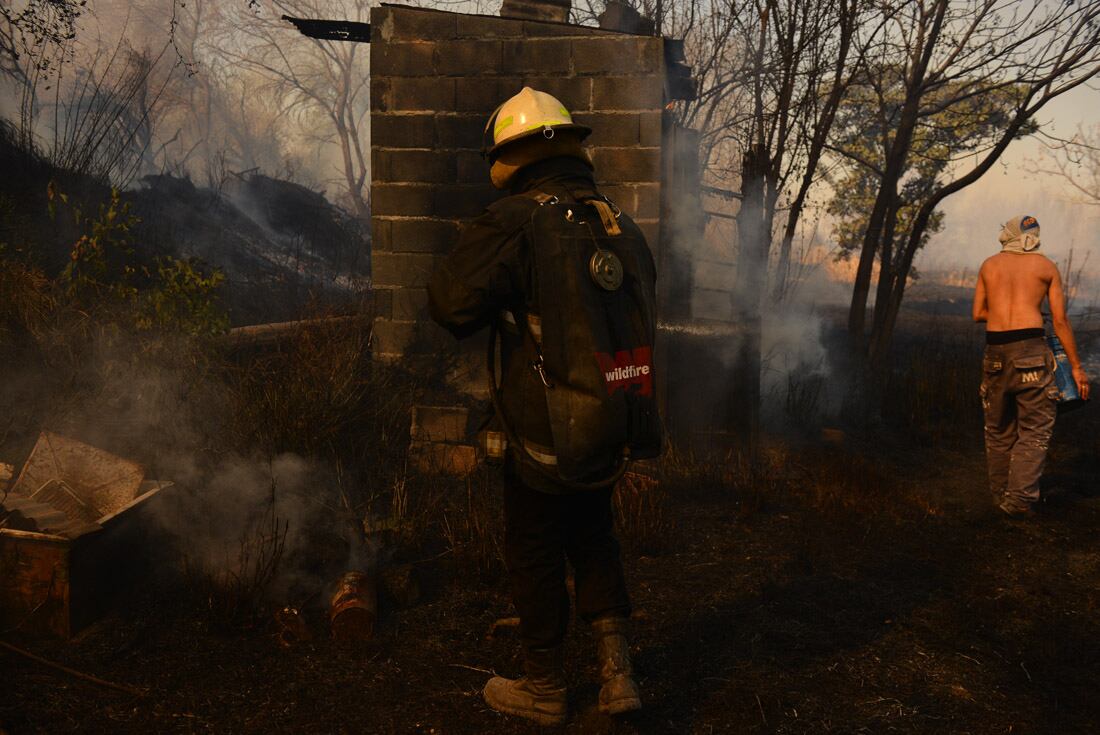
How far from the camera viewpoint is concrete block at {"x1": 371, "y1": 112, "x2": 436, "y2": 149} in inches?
226

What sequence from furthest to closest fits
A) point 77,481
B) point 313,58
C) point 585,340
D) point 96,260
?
point 313,58 → point 96,260 → point 77,481 → point 585,340

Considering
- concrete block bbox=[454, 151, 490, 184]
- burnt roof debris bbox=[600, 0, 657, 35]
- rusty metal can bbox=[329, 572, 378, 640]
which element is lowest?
rusty metal can bbox=[329, 572, 378, 640]

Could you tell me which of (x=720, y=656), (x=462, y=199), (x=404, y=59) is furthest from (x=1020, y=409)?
(x=404, y=59)

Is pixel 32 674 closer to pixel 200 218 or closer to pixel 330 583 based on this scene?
pixel 330 583

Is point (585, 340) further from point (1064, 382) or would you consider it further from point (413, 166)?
point (1064, 382)

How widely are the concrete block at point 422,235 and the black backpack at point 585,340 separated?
3223mm

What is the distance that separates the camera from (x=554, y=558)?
2.77 meters

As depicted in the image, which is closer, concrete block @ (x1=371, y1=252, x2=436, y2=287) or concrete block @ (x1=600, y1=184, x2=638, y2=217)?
concrete block @ (x1=600, y1=184, x2=638, y2=217)

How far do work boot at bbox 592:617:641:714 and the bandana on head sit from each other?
4062 millimetres

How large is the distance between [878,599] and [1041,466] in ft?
6.89

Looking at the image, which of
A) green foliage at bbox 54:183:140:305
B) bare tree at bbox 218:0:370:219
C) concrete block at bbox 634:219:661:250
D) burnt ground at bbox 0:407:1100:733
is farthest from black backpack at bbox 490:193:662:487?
bare tree at bbox 218:0:370:219

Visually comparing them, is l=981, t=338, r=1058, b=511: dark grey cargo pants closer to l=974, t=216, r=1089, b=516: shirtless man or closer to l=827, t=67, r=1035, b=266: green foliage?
l=974, t=216, r=1089, b=516: shirtless man

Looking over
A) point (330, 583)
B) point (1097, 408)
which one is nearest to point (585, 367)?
point (330, 583)

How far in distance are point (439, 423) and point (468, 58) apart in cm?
262
